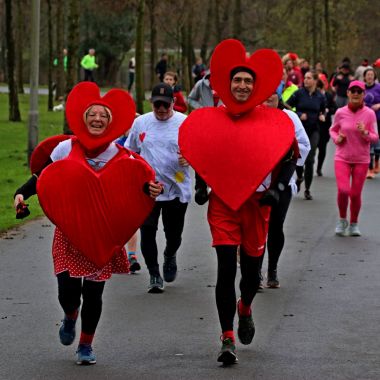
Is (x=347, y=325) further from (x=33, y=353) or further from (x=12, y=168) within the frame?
(x=12, y=168)

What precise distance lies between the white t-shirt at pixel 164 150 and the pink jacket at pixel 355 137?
13.3ft

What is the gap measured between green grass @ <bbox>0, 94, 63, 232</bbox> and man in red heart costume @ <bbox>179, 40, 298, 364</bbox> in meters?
6.59

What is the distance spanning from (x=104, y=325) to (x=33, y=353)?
102cm

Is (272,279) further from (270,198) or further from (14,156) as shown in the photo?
(14,156)

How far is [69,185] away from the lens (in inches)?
299

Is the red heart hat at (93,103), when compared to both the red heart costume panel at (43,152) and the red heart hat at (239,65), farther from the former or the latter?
the red heart hat at (239,65)

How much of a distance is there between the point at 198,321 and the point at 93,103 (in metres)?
2.14

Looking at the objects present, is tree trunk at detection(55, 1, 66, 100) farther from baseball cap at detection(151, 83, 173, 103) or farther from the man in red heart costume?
the man in red heart costume

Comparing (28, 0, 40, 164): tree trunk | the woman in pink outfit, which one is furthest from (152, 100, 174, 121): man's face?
(28, 0, 40, 164): tree trunk

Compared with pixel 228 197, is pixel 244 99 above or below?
above

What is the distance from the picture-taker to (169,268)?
420 inches

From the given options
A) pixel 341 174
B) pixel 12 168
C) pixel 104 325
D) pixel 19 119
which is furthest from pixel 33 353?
pixel 19 119

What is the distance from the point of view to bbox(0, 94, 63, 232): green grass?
631 inches

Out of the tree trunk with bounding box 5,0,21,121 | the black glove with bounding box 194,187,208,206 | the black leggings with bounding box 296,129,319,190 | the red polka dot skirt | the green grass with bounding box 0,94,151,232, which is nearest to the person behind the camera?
the red polka dot skirt
